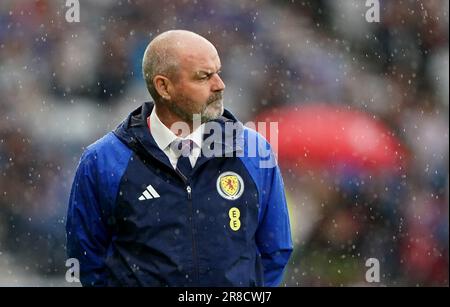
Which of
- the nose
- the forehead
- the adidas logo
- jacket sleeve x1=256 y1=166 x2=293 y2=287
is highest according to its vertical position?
the forehead

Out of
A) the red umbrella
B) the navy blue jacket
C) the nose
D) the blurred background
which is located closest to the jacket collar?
the navy blue jacket

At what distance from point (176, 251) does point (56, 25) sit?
368 centimetres

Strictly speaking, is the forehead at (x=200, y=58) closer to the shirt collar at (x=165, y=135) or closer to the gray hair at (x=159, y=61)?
the gray hair at (x=159, y=61)

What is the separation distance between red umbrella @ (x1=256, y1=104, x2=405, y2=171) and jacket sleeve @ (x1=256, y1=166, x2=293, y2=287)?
282cm

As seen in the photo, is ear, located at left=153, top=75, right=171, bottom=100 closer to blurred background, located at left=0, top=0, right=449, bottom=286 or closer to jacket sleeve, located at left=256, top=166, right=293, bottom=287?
jacket sleeve, located at left=256, top=166, right=293, bottom=287

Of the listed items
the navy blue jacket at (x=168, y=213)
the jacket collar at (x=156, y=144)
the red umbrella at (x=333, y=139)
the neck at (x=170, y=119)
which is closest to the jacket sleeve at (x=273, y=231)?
the navy blue jacket at (x=168, y=213)

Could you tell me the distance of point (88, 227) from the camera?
9.50 ft

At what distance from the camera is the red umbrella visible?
19.5 ft

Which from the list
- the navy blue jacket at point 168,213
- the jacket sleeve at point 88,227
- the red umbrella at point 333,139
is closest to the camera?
the navy blue jacket at point 168,213

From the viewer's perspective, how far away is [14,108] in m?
Result: 6.08

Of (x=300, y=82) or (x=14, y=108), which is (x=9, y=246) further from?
(x=300, y=82)

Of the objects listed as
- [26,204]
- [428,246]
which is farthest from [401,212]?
[26,204]

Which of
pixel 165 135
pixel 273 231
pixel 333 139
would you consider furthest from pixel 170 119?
pixel 333 139

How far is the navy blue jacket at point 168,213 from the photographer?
2760mm
